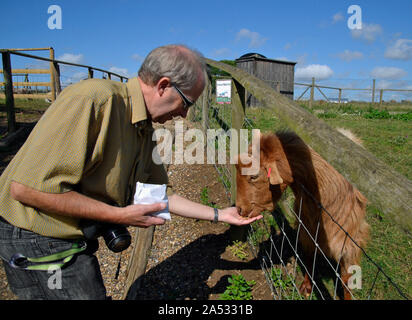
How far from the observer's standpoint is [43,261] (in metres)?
1.73

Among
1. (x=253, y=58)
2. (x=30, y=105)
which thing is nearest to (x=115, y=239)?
(x=30, y=105)

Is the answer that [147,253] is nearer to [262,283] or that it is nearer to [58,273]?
[262,283]

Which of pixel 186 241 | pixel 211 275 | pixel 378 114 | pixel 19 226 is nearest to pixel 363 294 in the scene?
pixel 211 275

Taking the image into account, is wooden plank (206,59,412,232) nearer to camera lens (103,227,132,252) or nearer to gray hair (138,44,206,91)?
gray hair (138,44,206,91)

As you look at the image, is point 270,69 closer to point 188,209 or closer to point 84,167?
point 188,209

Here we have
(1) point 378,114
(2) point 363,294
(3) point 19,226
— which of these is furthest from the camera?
(1) point 378,114

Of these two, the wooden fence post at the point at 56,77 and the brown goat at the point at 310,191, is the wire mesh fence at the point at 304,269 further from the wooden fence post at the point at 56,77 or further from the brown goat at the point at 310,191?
the wooden fence post at the point at 56,77

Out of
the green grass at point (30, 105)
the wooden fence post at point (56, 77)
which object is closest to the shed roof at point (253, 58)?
the green grass at point (30, 105)

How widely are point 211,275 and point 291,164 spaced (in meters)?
1.59

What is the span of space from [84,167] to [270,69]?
2482 centimetres

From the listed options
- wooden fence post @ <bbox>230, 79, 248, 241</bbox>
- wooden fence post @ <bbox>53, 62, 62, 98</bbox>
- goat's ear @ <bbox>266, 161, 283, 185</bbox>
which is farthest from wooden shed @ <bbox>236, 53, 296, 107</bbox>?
goat's ear @ <bbox>266, 161, 283, 185</bbox>

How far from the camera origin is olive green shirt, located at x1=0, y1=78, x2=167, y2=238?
1.50 meters

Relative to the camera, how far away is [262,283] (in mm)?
3320

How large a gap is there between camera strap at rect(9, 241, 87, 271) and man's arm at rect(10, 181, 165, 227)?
0.94 feet
